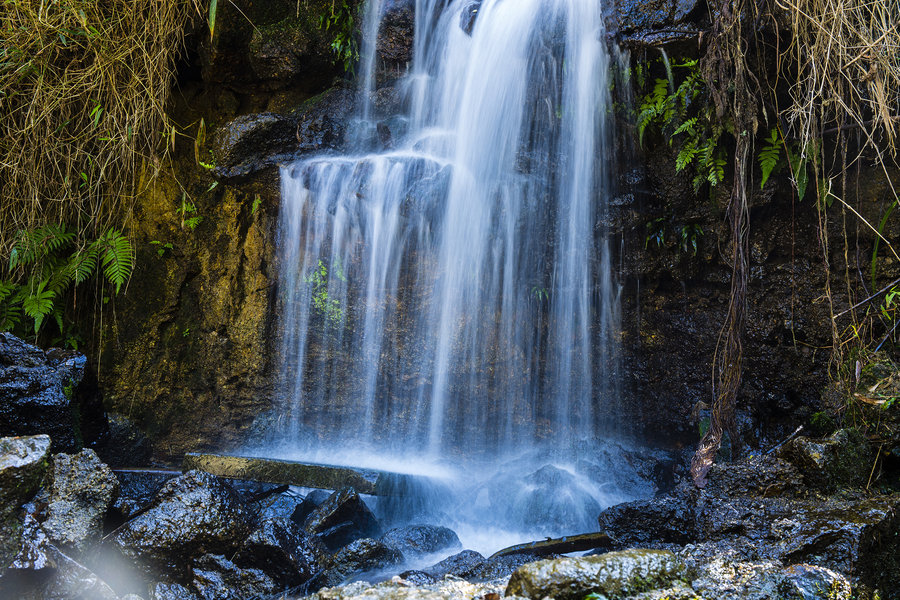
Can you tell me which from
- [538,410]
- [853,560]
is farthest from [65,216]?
[853,560]

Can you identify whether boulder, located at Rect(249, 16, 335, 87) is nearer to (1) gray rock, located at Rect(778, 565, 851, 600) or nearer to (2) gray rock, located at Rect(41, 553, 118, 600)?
(2) gray rock, located at Rect(41, 553, 118, 600)

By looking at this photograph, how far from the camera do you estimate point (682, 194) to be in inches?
202

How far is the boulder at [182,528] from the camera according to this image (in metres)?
Result: 3.23

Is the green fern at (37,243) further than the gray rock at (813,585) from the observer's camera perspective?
Yes

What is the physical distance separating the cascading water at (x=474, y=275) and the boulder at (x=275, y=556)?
80.2 inches

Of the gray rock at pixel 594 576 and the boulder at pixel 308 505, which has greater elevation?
the gray rock at pixel 594 576

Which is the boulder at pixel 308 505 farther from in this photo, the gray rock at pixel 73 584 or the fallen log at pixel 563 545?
the gray rock at pixel 73 584

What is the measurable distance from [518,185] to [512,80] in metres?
1.04

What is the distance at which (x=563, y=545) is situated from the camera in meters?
3.77

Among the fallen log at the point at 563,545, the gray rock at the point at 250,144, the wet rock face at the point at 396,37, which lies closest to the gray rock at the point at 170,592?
the fallen log at the point at 563,545

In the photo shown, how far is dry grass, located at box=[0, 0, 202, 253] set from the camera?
549 centimetres

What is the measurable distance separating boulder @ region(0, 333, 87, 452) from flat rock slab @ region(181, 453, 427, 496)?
1043mm

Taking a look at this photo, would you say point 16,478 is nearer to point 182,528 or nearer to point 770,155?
point 182,528

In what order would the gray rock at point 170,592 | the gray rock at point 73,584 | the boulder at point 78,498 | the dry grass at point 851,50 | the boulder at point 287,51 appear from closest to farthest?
the gray rock at point 73,584
the gray rock at point 170,592
the boulder at point 78,498
the dry grass at point 851,50
the boulder at point 287,51
